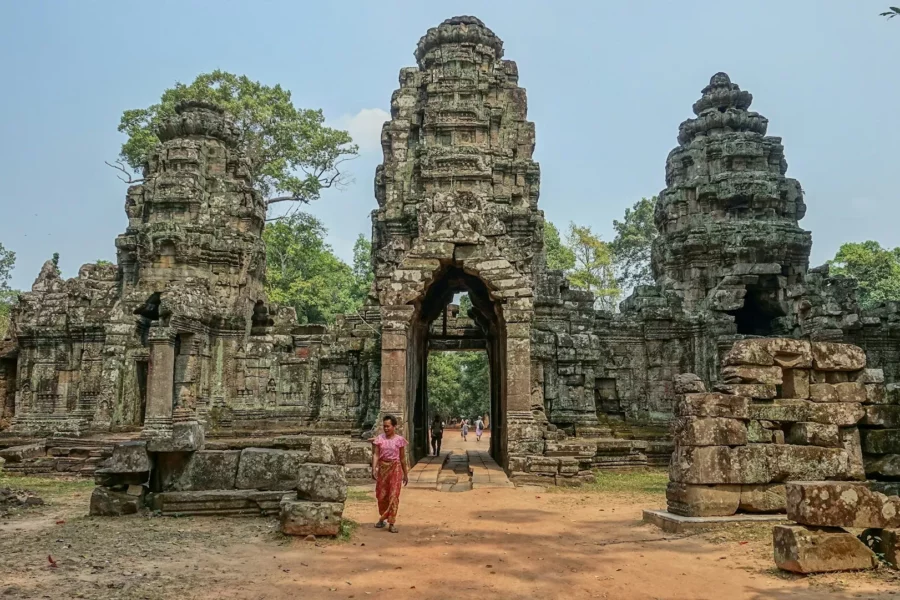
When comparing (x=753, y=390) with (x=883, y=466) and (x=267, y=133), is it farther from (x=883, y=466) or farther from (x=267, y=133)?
(x=267, y=133)

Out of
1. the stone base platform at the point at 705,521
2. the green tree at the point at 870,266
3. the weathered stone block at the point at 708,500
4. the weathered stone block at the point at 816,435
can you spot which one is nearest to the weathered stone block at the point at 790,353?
the weathered stone block at the point at 816,435

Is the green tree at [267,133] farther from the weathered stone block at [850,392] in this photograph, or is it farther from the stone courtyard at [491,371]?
the weathered stone block at [850,392]

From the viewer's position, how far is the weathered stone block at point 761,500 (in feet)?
23.9

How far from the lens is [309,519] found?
21.5 ft

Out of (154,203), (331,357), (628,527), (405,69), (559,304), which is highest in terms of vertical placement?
(405,69)

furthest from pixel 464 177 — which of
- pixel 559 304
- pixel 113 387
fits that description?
pixel 113 387

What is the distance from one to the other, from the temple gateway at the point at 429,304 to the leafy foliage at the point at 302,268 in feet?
32.7

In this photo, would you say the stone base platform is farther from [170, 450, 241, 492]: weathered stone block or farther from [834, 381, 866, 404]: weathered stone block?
[170, 450, 241, 492]: weathered stone block

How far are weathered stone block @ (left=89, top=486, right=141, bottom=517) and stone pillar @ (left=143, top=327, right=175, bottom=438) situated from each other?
276 inches

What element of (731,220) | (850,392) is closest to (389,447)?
(850,392)

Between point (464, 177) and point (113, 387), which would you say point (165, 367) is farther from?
point (464, 177)

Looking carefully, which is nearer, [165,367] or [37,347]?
[165,367]

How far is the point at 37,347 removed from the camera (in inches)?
713

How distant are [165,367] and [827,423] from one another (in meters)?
12.9
